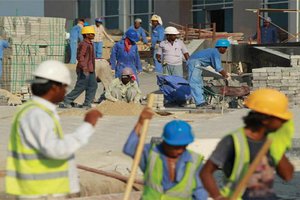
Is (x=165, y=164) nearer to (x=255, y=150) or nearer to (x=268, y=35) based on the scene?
(x=255, y=150)

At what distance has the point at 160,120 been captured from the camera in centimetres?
1341

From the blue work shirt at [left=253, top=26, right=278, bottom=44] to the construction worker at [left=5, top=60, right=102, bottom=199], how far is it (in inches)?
760

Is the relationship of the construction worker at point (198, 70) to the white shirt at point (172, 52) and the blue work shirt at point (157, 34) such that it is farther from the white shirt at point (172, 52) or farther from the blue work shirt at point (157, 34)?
the blue work shirt at point (157, 34)

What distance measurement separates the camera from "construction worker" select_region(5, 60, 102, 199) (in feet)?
15.3

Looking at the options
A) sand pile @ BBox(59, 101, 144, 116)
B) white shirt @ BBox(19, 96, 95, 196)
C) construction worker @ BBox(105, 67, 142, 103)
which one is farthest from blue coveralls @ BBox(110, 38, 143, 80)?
white shirt @ BBox(19, 96, 95, 196)

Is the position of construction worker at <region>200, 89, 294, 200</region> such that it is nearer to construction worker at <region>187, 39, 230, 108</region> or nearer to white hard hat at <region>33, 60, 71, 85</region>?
white hard hat at <region>33, 60, 71, 85</region>

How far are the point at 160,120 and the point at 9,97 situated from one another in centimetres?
659

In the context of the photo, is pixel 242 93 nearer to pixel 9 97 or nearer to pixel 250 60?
pixel 9 97

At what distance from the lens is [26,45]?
22.5 m

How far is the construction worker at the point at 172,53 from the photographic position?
16.2 meters

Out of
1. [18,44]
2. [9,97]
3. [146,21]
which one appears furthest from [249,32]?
[9,97]

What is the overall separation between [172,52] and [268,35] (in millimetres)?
8207

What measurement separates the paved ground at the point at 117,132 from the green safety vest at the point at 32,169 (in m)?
2.48

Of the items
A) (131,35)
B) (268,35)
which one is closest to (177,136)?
(131,35)
